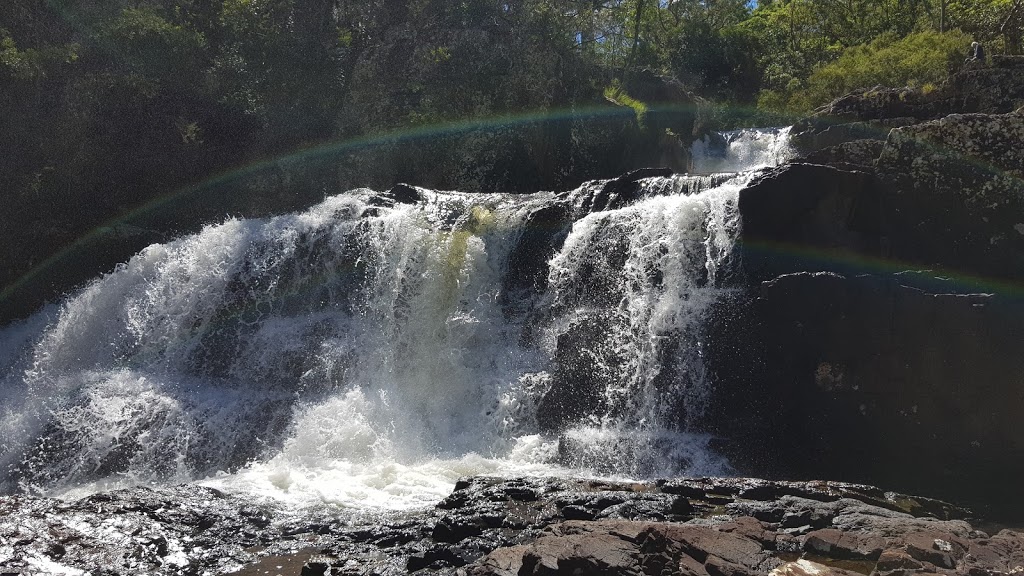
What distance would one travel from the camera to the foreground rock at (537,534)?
7031 mm

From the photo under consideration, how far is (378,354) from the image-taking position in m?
15.1

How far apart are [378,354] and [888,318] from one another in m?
8.47

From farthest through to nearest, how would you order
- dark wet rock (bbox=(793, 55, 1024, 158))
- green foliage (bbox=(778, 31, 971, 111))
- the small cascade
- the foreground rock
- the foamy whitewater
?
the small cascade < green foliage (bbox=(778, 31, 971, 111)) < dark wet rock (bbox=(793, 55, 1024, 158)) < the foamy whitewater < the foreground rock

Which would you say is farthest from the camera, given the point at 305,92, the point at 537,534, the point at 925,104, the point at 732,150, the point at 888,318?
the point at 305,92

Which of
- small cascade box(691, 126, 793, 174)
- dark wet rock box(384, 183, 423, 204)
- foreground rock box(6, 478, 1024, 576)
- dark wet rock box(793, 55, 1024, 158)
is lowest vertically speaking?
foreground rock box(6, 478, 1024, 576)

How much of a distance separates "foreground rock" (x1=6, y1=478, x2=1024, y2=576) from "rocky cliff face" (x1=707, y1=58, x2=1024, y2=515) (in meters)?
1.63

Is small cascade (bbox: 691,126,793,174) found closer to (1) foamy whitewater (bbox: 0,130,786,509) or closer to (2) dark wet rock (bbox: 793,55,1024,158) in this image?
(2) dark wet rock (bbox: 793,55,1024,158)

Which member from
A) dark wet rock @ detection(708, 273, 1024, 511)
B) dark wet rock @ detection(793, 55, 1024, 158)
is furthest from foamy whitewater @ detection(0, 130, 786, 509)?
dark wet rock @ detection(793, 55, 1024, 158)

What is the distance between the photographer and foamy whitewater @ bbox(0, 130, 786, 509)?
12547mm

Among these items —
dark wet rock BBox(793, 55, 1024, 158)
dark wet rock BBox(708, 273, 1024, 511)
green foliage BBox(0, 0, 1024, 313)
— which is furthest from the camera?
green foliage BBox(0, 0, 1024, 313)

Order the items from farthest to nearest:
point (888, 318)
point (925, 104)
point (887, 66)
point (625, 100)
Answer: point (625, 100) → point (887, 66) → point (925, 104) → point (888, 318)

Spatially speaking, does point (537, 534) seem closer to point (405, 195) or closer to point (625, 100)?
point (405, 195)

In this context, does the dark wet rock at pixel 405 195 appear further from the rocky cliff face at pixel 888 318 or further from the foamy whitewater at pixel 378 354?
the rocky cliff face at pixel 888 318

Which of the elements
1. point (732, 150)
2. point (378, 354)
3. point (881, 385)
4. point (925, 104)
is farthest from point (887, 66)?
point (378, 354)
